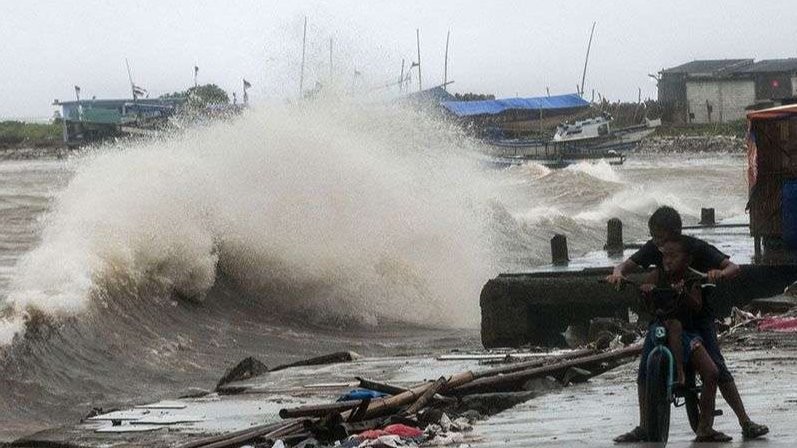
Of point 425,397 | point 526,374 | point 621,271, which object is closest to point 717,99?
point 526,374

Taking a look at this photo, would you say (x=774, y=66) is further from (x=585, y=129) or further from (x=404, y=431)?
(x=404, y=431)

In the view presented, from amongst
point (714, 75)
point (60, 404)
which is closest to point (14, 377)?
point (60, 404)

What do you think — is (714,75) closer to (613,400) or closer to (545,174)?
(545,174)

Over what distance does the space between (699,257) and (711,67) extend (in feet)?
310

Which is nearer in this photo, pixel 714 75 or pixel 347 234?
pixel 347 234

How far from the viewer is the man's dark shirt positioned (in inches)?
315

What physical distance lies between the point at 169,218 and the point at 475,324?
4.68 meters

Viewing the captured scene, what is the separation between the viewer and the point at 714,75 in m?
96.6

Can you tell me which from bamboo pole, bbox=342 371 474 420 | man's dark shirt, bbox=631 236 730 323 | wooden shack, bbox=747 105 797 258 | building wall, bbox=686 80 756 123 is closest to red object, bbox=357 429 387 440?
bamboo pole, bbox=342 371 474 420

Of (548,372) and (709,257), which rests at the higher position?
(709,257)

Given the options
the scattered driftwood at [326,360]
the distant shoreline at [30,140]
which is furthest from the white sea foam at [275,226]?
the distant shoreline at [30,140]

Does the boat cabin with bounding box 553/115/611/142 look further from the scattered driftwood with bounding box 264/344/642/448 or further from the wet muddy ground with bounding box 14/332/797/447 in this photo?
the scattered driftwood with bounding box 264/344/642/448

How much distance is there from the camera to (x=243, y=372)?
1381 centimetres

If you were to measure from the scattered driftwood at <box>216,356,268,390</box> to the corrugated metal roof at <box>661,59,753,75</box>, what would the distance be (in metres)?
85.8
